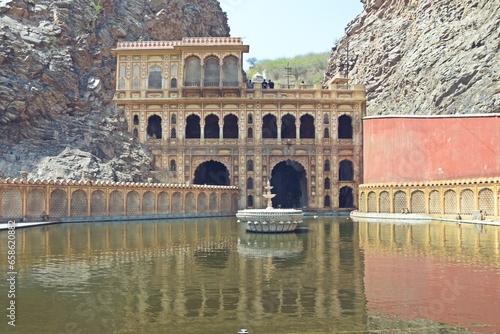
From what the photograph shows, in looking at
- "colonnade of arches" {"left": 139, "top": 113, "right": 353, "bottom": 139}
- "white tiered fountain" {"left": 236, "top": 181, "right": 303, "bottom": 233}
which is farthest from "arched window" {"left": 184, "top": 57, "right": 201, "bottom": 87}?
"white tiered fountain" {"left": 236, "top": 181, "right": 303, "bottom": 233}

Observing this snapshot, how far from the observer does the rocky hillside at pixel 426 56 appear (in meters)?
40.5

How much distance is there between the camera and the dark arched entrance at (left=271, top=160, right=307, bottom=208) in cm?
5200

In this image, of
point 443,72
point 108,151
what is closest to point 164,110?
point 108,151

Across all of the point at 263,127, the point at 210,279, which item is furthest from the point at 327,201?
the point at 210,279

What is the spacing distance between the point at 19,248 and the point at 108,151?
27197 mm

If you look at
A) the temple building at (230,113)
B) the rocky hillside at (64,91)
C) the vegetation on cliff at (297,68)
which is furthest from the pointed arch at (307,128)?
the vegetation on cliff at (297,68)

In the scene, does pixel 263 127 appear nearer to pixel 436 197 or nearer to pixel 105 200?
pixel 105 200

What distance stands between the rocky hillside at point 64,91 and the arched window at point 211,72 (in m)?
8.95

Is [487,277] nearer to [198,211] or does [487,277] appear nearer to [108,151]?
[198,211]

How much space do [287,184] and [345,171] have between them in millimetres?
6347

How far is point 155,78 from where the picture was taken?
48.9 metres

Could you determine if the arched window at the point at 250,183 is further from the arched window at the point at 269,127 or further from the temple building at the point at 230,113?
the arched window at the point at 269,127

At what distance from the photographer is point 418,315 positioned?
8945 mm

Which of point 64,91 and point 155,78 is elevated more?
point 155,78
